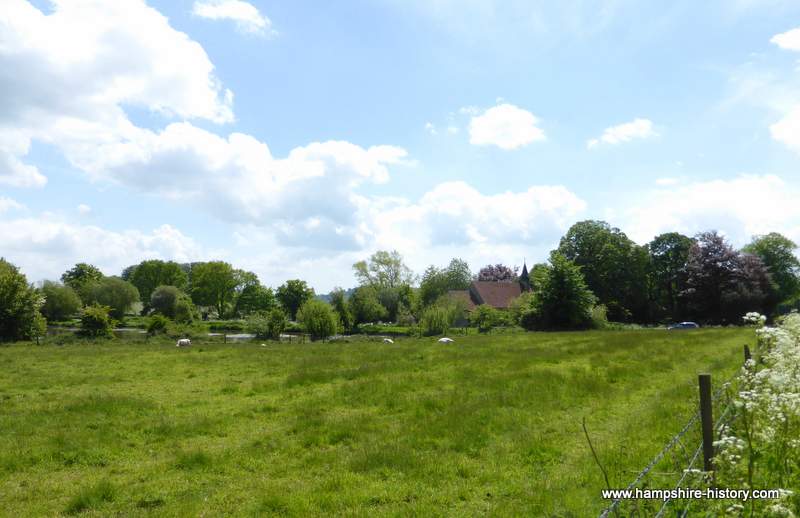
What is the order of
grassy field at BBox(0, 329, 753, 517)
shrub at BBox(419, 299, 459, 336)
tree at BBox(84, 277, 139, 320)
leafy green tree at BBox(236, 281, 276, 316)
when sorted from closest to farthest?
grassy field at BBox(0, 329, 753, 517) < shrub at BBox(419, 299, 459, 336) < tree at BBox(84, 277, 139, 320) < leafy green tree at BBox(236, 281, 276, 316)

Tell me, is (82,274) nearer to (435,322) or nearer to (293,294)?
(293,294)

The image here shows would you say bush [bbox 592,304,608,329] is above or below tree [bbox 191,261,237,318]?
below

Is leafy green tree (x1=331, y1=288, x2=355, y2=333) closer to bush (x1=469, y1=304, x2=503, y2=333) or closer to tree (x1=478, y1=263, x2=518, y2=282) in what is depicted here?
bush (x1=469, y1=304, x2=503, y2=333)

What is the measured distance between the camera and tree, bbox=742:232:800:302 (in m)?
86.4

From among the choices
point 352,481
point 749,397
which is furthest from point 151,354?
point 749,397

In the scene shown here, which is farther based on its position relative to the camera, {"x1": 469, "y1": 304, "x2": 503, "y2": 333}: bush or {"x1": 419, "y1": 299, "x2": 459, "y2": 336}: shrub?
{"x1": 469, "y1": 304, "x2": 503, "y2": 333}: bush

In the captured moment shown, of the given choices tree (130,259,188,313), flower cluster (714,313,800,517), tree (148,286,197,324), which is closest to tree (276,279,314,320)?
tree (148,286,197,324)

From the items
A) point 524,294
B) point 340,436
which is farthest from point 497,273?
point 340,436

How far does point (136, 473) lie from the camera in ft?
30.1

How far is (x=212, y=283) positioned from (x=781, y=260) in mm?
115021

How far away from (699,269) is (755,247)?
3843 centimetres

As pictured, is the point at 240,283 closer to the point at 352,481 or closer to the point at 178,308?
the point at 178,308

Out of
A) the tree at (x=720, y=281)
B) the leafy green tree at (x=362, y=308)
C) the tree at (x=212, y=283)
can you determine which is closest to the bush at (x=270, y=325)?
the leafy green tree at (x=362, y=308)

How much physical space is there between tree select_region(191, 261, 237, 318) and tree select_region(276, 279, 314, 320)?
2647 cm
